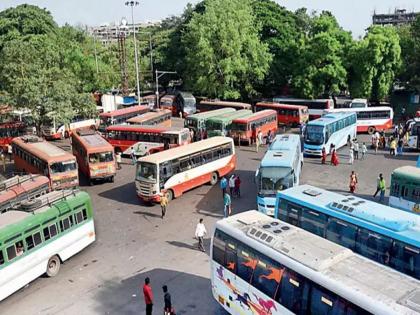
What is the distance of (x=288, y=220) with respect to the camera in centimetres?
1545

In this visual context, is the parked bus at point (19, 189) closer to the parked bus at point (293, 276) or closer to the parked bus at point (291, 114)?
the parked bus at point (293, 276)

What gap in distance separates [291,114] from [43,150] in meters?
23.3

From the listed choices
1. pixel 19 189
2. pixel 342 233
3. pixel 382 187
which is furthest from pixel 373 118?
pixel 19 189

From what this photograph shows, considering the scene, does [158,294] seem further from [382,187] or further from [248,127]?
[248,127]

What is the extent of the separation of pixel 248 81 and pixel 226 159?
2409cm

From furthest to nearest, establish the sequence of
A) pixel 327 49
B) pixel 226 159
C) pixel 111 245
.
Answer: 1. pixel 327 49
2. pixel 226 159
3. pixel 111 245

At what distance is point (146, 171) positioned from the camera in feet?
70.7

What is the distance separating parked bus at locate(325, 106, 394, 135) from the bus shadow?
1021 inches

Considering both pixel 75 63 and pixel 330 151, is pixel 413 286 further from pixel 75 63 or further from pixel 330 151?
pixel 75 63

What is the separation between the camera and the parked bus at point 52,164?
77.5ft

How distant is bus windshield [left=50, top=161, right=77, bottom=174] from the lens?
2367 cm

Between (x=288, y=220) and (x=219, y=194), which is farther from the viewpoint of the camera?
(x=219, y=194)

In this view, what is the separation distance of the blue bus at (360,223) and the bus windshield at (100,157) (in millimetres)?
12838

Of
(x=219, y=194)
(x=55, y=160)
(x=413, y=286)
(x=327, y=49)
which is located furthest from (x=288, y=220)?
(x=327, y=49)
